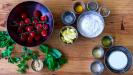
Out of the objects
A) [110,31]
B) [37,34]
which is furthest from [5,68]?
[110,31]

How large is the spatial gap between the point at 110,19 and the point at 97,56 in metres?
0.17

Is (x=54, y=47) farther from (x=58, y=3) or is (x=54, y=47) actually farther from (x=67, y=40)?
(x=58, y=3)

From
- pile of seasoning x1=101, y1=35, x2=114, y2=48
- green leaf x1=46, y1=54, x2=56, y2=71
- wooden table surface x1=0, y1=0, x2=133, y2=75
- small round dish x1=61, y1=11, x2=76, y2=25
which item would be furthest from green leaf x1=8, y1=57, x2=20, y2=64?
pile of seasoning x1=101, y1=35, x2=114, y2=48

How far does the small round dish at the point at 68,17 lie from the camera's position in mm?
1504

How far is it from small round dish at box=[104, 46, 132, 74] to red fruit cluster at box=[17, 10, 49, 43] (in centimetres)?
28

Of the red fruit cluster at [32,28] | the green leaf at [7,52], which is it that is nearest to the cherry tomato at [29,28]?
the red fruit cluster at [32,28]

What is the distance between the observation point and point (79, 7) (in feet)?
4.98

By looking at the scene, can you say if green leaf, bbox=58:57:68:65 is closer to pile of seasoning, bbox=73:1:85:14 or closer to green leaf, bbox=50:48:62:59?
green leaf, bbox=50:48:62:59

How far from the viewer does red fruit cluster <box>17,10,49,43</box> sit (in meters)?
1.47

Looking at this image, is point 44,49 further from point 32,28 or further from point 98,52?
point 98,52

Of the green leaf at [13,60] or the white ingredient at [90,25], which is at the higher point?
the white ingredient at [90,25]

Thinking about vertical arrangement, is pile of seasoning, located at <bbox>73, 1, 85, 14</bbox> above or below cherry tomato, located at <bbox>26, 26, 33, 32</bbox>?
above

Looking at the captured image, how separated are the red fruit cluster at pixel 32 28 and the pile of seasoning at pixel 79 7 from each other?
133mm

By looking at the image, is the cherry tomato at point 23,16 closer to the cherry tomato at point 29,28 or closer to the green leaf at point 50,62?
the cherry tomato at point 29,28
